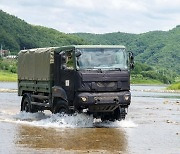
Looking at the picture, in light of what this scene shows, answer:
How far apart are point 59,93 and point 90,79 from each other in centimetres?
156

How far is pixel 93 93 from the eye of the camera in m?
18.8

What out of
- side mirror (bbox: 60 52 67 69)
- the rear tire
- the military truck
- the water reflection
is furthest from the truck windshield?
the rear tire

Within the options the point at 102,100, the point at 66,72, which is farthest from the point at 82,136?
the point at 66,72

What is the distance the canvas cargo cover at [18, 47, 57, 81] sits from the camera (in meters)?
20.5

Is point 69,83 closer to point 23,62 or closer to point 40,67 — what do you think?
point 40,67

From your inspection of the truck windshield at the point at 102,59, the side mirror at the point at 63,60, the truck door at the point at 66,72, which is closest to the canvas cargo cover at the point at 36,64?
the truck door at the point at 66,72

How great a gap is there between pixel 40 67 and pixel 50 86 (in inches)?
55.2

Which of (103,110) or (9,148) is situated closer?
(9,148)

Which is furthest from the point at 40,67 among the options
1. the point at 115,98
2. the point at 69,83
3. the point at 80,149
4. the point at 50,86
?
the point at 80,149

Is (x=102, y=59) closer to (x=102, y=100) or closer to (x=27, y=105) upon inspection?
(x=102, y=100)

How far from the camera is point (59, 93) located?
19.5 meters

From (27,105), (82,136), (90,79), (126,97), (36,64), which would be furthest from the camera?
(27,105)

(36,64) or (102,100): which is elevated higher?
(36,64)

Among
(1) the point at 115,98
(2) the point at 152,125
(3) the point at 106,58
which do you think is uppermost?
(3) the point at 106,58
